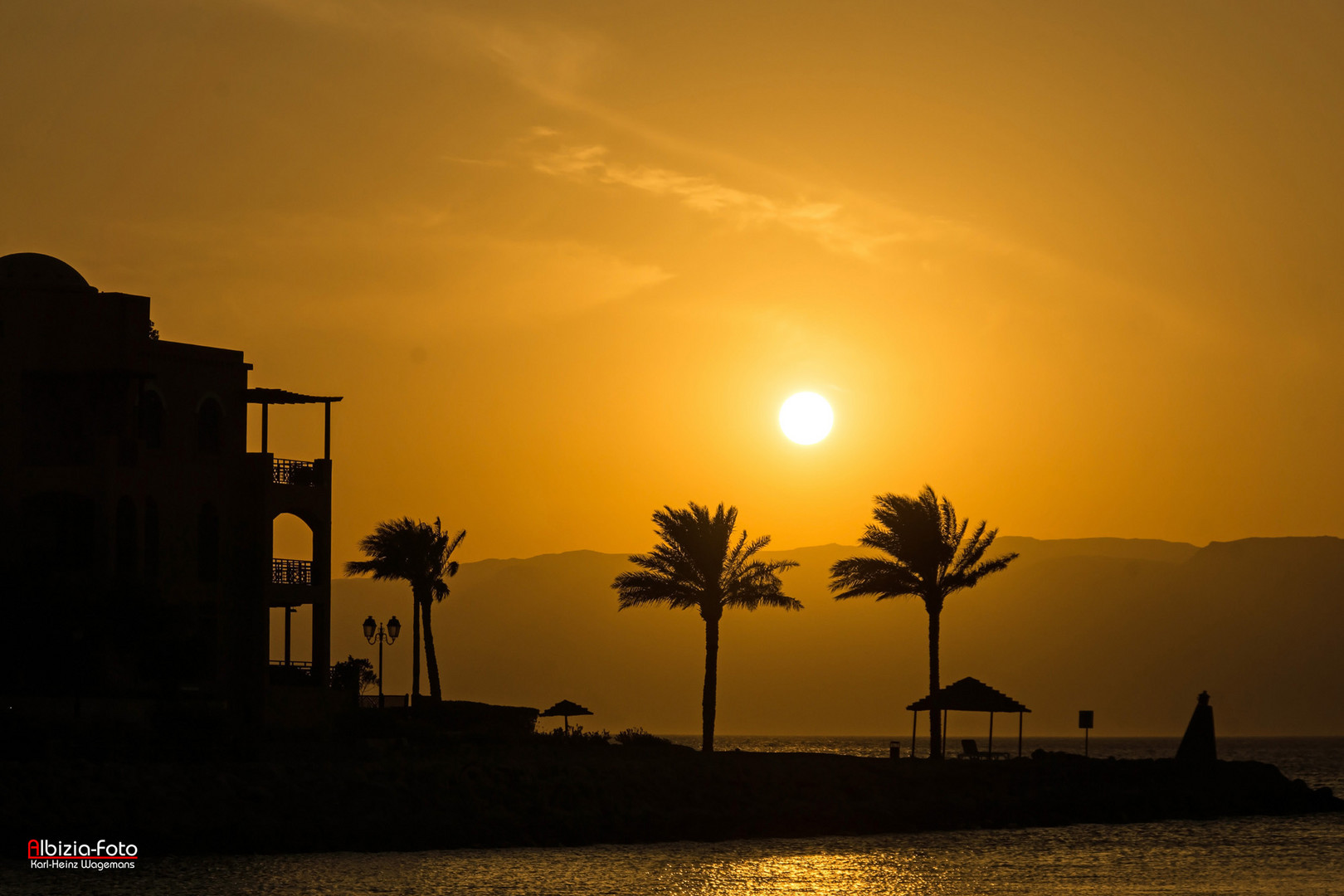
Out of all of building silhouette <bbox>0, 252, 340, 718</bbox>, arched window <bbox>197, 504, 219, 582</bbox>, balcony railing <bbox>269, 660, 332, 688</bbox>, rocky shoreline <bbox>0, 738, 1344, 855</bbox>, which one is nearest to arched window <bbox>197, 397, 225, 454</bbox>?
building silhouette <bbox>0, 252, 340, 718</bbox>

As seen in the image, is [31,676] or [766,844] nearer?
[31,676]

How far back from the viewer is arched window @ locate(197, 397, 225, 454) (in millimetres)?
46094

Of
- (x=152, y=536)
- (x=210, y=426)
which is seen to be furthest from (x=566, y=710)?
(x=152, y=536)

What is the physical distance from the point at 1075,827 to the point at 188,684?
88.7 ft

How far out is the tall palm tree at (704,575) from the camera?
194ft

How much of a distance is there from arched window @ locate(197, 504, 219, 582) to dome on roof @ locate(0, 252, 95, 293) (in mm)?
6643

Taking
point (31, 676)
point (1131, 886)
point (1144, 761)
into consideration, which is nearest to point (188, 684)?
point (31, 676)

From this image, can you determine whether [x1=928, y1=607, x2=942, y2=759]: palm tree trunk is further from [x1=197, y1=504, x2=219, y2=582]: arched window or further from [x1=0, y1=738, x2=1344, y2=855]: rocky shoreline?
[x1=197, y1=504, x2=219, y2=582]: arched window

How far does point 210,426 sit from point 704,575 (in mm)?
19416

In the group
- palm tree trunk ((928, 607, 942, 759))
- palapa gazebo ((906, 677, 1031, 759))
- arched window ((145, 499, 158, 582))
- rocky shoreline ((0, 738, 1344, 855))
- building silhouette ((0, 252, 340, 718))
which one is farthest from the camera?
palm tree trunk ((928, 607, 942, 759))

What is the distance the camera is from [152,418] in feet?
147

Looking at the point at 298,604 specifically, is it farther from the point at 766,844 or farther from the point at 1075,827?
the point at 1075,827

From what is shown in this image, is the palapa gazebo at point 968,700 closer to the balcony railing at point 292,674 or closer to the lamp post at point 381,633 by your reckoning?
the lamp post at point 381,633

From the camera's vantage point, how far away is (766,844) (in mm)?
45094
